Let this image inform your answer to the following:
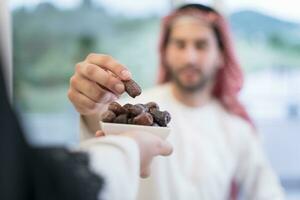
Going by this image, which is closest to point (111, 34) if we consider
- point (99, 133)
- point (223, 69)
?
point (223, 69)

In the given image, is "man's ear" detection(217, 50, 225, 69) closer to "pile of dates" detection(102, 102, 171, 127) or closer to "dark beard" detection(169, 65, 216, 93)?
"dark beard" detection(169, 65, 216, 93)

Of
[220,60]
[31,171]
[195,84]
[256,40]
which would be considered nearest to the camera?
[31,171]

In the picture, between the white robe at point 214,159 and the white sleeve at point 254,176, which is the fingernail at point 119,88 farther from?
the white sleeve at point 254,176

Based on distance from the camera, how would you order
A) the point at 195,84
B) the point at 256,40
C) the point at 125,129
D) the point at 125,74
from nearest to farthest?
the point at 125,129 → the point at 125,74 → the point at 195,84 → the point at 256,40

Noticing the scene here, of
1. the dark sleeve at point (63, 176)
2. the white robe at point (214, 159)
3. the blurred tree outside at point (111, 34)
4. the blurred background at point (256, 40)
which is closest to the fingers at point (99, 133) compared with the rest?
the dark sleeve at point (63, 176)

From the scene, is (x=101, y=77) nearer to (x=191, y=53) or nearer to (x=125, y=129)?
(x=125, y=129)

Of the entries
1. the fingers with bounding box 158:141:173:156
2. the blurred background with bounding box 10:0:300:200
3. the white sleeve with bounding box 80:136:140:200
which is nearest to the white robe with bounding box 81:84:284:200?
the fingers with bounding box 158:141:173:156

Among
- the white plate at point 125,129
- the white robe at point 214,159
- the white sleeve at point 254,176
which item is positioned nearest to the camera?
the white plate at point 125,129
